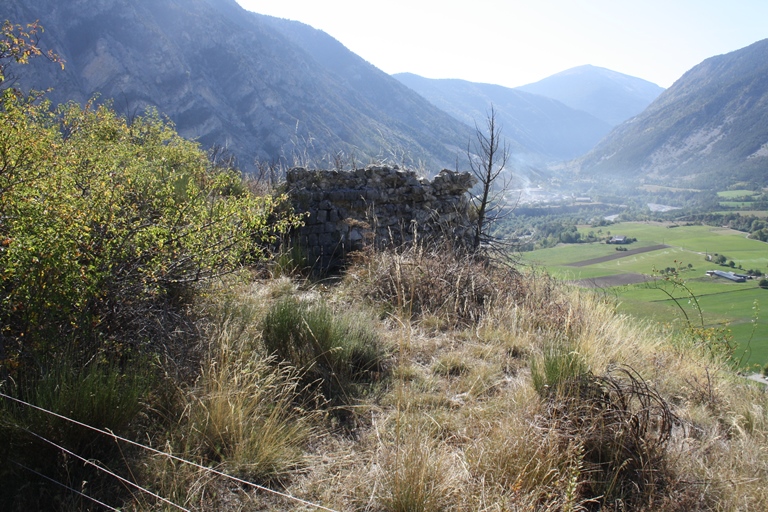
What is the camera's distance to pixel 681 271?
1148 cm

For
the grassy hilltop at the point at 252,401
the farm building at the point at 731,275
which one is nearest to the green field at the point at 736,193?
the farm building at the point at 731,275

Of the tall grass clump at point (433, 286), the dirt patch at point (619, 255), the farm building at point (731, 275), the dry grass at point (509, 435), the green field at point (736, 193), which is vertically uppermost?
the green field at point (736, 193)

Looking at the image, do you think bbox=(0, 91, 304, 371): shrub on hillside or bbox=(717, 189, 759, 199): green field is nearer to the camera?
bbox=(0, 91, 304, 371): shrub on hillside

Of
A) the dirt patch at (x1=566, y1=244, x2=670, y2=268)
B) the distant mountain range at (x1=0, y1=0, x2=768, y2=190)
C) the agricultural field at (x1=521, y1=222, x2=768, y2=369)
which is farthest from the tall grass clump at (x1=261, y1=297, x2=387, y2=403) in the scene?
the dirt patch at (x1=566, y1=244, x2=670, y2=268)

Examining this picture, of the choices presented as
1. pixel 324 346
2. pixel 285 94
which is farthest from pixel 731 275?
pixel 285 94

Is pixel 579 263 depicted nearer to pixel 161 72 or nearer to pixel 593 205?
pixel 593 205

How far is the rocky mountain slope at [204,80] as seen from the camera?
59062 mm

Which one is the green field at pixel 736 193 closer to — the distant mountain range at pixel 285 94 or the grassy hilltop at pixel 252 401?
the distant mountain range at pixel 285 94

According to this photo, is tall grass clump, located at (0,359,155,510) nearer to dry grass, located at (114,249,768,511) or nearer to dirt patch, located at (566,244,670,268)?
dry grass, located at (114,249,768,511)

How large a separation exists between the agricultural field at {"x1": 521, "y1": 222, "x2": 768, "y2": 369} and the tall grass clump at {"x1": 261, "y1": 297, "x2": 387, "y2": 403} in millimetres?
4299

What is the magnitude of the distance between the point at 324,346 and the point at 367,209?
4546 mm

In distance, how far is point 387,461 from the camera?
2617mm

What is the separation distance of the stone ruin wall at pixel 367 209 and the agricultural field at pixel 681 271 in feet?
9.92

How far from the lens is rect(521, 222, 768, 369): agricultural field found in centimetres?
1494
